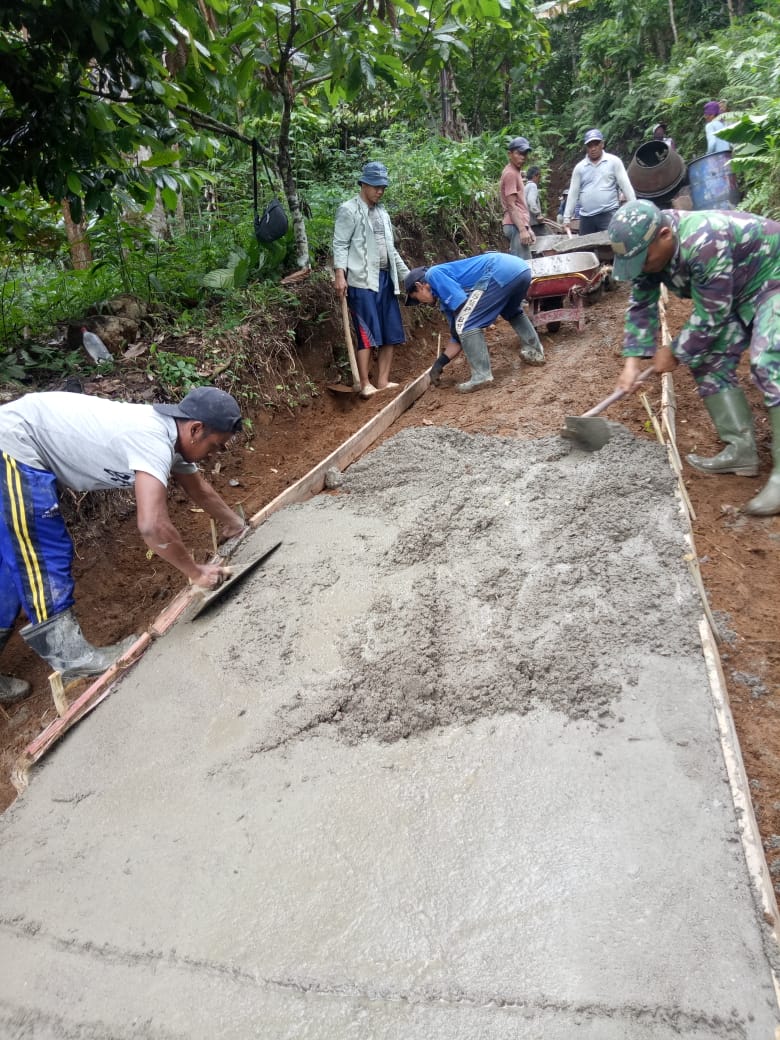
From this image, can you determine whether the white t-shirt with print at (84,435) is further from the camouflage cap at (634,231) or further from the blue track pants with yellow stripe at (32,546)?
the camouflage cap at (634,231)

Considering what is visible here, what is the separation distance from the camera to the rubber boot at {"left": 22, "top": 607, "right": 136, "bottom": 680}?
2.56 m

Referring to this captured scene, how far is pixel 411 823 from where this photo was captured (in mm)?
1702

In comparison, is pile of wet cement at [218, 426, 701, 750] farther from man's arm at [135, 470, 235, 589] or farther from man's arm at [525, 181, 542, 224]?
man's arm at [525, 181, 542, 224]

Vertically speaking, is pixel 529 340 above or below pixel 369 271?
below

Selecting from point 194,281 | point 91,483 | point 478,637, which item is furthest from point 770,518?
point 194,281

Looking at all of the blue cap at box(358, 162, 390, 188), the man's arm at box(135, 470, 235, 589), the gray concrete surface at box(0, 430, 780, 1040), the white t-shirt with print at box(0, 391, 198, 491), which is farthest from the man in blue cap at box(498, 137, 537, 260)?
the man's arm at box(135, 470, 235, 589)

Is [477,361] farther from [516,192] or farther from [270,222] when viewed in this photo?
[516,192]

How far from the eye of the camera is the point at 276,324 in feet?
16.3

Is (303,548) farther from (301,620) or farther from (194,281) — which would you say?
(194,281)

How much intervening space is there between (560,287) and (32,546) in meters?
4.39

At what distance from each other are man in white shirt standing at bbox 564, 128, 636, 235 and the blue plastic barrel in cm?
126

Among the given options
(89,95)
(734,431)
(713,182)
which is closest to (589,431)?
(734,431)

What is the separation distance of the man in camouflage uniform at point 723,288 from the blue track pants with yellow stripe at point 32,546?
8.33ft

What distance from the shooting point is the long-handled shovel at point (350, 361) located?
4.90 meters
